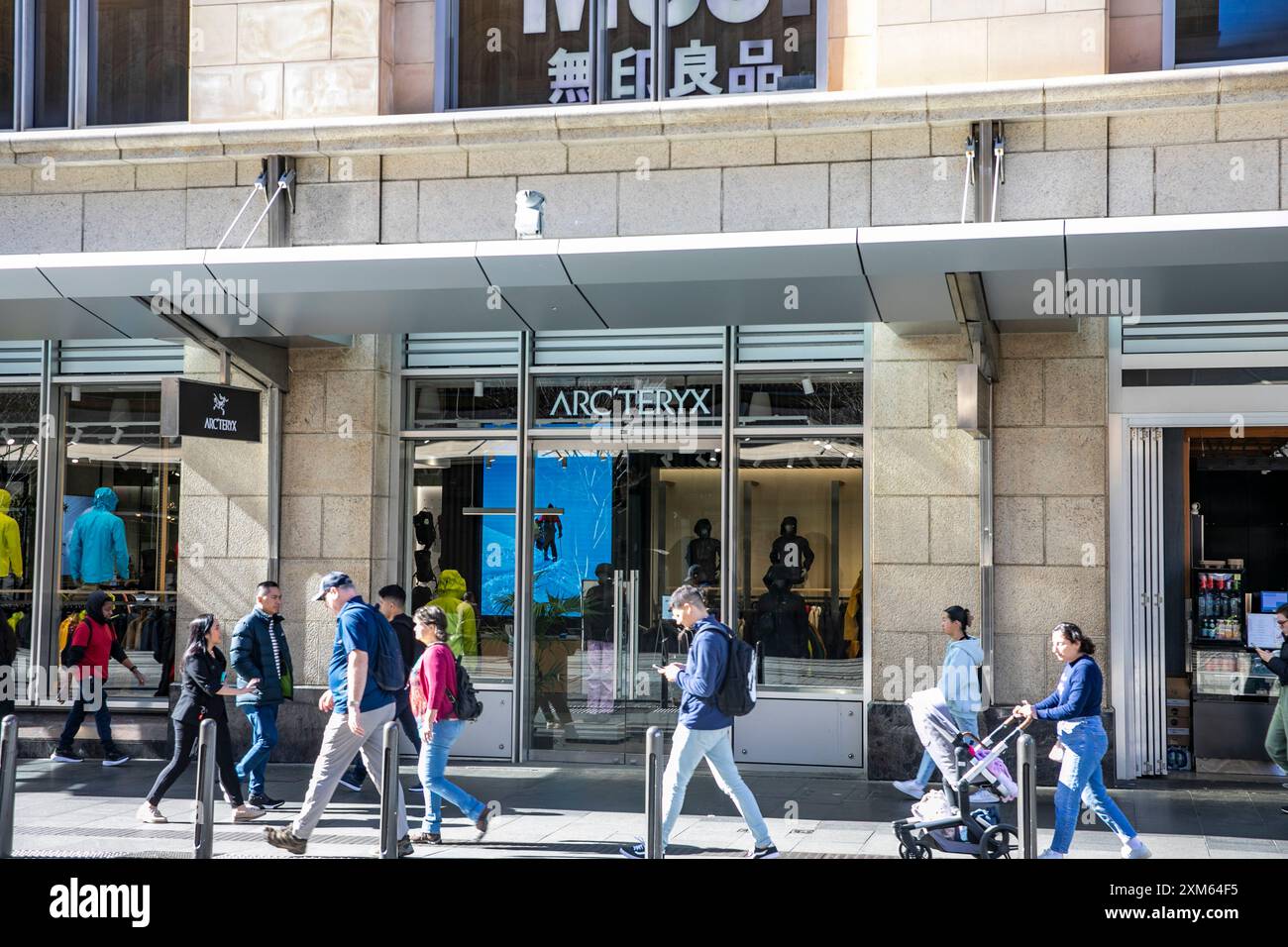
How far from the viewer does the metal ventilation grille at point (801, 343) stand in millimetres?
12627

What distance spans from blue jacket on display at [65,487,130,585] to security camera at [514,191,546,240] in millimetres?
5236

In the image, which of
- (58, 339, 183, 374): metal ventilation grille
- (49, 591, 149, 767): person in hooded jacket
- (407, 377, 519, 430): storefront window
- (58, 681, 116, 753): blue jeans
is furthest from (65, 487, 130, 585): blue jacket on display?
(407, 377, 519, 430): storefront window

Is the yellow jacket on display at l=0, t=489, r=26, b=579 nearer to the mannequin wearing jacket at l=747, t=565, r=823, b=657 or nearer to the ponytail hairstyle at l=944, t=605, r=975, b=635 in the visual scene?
the mannequin wearing jacket at l=747, t=565, r=823, b=657

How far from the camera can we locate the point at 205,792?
8.54 metres

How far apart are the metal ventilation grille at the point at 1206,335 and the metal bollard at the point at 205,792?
8.00m

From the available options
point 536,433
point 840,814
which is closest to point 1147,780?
point 840,814

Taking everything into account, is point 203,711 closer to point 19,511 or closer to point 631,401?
point 631,401

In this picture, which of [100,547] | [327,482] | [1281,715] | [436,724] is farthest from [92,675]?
[1281,715]

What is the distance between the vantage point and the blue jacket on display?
1398 centimetres

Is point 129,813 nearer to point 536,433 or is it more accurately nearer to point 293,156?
point 536,433

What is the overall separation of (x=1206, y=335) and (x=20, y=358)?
36.7 ft
